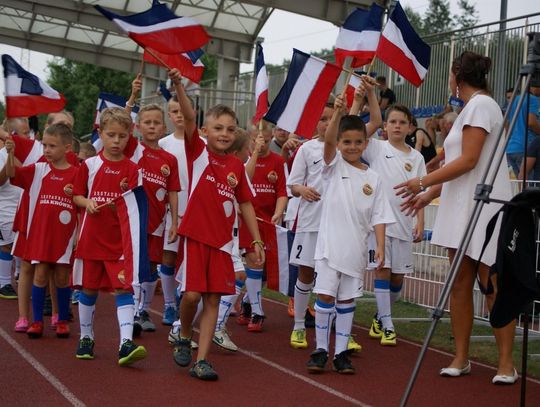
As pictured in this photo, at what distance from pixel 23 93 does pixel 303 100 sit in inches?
120

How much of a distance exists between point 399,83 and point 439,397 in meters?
11.1

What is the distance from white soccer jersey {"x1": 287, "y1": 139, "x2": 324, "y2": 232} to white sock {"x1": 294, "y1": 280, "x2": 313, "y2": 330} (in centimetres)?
54

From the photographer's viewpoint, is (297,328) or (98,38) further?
(98,38)

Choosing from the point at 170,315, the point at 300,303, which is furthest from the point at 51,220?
the point at 300,303

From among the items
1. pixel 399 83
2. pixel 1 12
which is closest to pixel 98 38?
pixel 1 12

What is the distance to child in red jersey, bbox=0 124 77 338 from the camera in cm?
888

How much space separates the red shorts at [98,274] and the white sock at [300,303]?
74.2 inches

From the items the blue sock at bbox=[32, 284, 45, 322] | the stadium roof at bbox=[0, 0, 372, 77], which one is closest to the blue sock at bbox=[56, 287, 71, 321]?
the blue sock at bbox=[32, 284, 45, 322]

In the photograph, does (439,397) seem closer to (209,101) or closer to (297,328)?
(297,328)

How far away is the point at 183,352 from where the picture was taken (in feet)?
24.6

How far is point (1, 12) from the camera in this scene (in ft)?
97.7

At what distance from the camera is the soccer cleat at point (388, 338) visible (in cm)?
912

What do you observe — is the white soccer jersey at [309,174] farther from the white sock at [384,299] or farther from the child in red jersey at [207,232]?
the child in red jersey at [207,232]

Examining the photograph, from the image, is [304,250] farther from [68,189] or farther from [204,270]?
[68,189]
